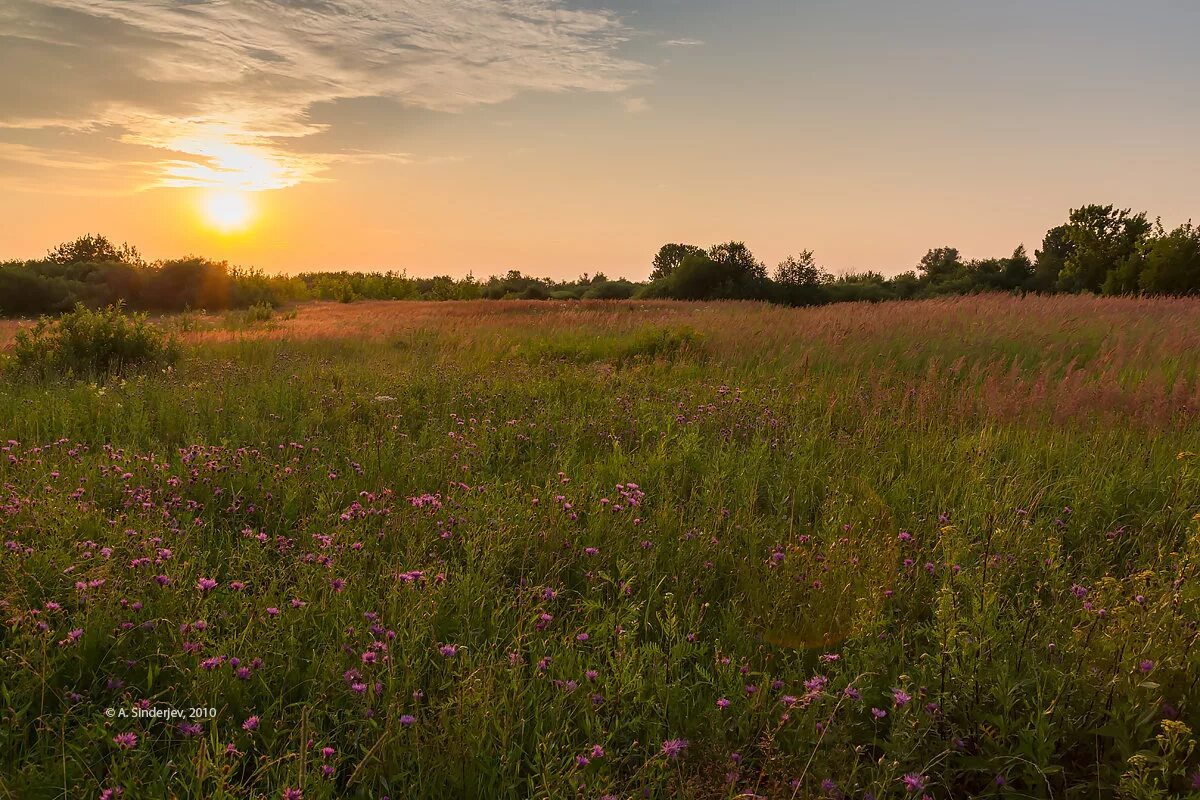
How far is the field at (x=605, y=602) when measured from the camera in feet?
6.34

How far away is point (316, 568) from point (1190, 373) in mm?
9701

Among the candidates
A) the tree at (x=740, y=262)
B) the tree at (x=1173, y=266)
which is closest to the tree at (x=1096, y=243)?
the tree at (x=1173, y=266)

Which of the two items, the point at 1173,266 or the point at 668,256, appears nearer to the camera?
the point at 1173,266

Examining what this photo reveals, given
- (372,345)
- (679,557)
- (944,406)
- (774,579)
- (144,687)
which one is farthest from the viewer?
(372,345)

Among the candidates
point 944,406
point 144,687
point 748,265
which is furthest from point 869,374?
point 748,265

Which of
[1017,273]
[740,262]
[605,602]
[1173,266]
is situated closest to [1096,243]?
[1017,273]

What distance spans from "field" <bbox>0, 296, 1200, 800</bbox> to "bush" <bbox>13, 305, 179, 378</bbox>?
10.4 ft

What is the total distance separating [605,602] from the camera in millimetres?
2979

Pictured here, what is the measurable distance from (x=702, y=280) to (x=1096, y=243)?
3121cm

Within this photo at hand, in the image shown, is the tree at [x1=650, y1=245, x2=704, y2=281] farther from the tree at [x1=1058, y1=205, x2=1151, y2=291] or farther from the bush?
the bush

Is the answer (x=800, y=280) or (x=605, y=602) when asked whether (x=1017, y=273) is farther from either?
(x=605, y=602)

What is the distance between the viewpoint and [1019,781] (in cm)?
206

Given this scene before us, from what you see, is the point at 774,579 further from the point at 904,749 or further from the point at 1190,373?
the point at 1190,373

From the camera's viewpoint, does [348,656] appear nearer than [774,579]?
Yes
